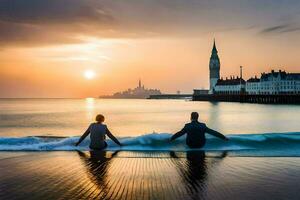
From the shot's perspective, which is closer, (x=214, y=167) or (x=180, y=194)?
(x=180, y=194)

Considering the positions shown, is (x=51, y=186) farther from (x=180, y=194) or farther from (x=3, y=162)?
(x=3, y=162)

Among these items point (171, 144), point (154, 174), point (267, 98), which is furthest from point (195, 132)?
point (267, 98)

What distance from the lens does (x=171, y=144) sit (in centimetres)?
1555

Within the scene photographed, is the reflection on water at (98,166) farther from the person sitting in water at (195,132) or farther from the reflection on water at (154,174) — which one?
the person sitting in water at (195,132)

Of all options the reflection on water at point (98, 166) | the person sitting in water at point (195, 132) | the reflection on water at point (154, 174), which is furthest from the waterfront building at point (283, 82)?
the reflection on water at point (98, 166)

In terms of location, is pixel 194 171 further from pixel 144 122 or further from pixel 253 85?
pixel 253 85

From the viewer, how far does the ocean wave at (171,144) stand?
567 inches

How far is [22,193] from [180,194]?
9.84 feet

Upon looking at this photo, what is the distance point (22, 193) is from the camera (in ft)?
23.2

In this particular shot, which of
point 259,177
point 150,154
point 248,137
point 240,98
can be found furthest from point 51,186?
point 240,98

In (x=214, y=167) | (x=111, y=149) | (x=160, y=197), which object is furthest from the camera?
(x=111, y=149)

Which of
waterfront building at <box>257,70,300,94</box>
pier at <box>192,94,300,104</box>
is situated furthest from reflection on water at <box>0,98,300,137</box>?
waterfront building at <box>257,70,300,94</box>

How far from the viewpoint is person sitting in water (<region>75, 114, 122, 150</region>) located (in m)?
13.3

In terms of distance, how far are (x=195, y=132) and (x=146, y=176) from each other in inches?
197
